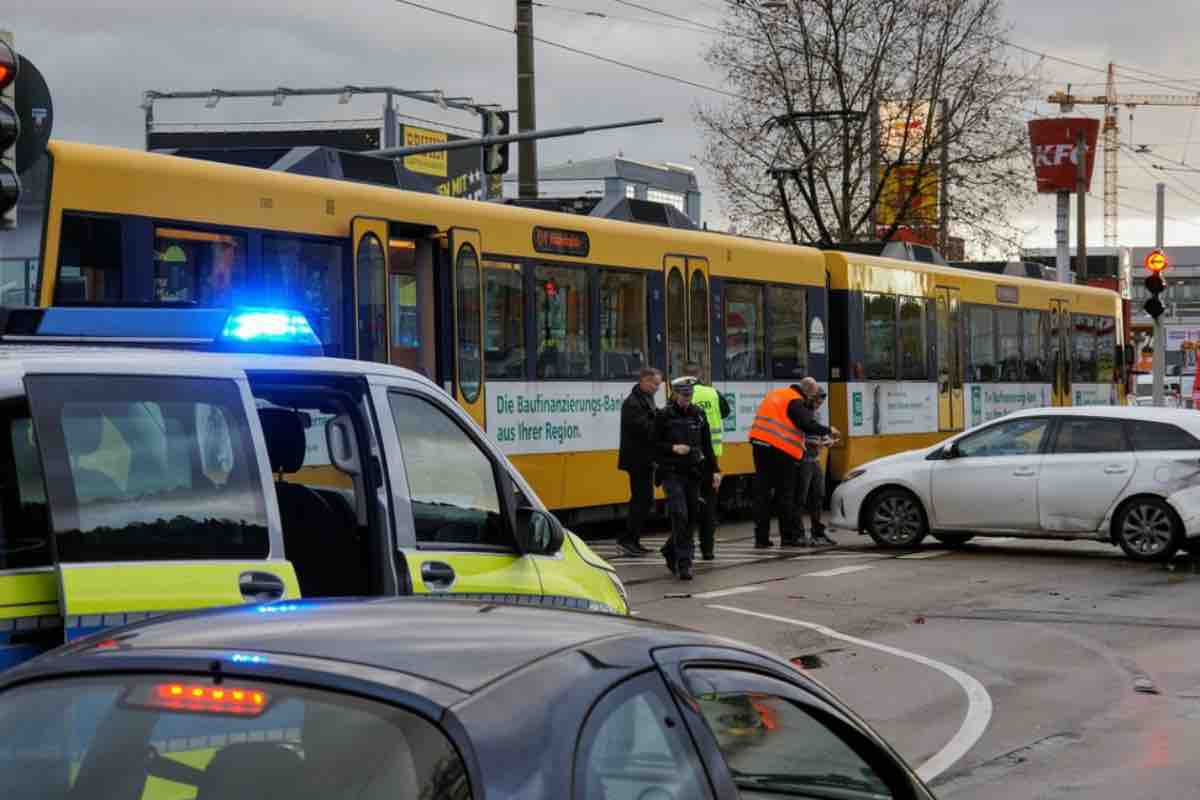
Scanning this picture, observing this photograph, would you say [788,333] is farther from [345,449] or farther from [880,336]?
[345,449]

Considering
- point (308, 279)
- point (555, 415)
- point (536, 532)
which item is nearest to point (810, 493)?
point (555, 415)

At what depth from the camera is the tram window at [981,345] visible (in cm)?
3116

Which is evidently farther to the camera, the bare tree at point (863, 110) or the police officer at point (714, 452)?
the bare tree at point (863, 110)

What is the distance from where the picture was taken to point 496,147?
3070 centimetres

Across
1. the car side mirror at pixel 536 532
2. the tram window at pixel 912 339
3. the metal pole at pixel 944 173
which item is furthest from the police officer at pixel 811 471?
the metal pole at pixel 944 173

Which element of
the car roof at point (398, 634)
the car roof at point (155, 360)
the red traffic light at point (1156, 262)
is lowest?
the car roof at point (398, 634)

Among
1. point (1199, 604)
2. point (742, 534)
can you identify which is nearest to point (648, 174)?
point (742, 534)

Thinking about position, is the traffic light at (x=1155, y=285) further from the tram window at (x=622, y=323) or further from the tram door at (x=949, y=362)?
the tram window at (x=622, y=323)

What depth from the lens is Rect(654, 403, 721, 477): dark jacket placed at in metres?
17.5

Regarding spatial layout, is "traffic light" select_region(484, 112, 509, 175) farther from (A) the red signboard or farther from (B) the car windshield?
(A) the red signboard

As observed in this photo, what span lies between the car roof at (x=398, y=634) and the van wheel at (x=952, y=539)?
17.2 meters

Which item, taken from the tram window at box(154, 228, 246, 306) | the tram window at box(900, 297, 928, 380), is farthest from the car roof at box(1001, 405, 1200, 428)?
the tram window at box(900, 297, 928, 380)

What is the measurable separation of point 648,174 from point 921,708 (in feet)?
255

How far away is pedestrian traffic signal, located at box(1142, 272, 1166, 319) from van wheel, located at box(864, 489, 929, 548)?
14125 millimetres
